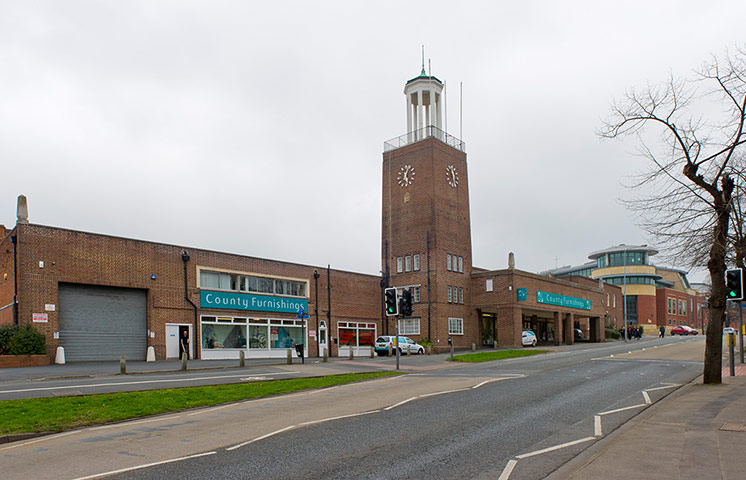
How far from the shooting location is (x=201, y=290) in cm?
3434

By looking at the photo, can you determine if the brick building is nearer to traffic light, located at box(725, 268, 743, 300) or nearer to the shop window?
the shop window

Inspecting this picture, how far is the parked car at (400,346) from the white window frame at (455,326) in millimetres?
4548

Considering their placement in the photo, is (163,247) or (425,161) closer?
(163,247)

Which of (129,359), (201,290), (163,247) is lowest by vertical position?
(129,359)

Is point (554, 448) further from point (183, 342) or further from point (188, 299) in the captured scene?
point (188, 299)

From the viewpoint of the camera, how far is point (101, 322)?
29.8 m

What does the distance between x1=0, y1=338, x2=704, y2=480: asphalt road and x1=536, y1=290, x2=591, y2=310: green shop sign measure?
36305 mm

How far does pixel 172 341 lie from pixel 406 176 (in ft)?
80.4

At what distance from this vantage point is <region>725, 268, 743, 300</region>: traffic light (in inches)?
633

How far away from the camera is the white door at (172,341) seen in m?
32.3

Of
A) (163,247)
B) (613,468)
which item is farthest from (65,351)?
(613,468)

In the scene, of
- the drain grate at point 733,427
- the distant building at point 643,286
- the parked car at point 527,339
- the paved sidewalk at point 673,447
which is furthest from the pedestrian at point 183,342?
the distant building at point 643,286

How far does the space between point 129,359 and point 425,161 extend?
27346mm

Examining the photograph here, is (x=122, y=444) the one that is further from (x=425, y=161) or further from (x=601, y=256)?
(x=601, y=256)
